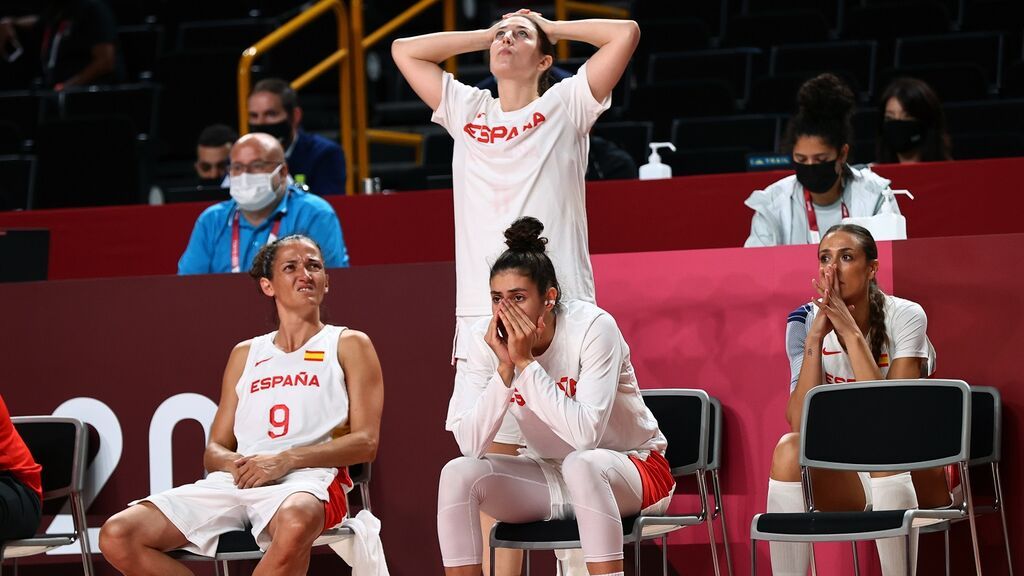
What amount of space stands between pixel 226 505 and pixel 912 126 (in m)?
3.40

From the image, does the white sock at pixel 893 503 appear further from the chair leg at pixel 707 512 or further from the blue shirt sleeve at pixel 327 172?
the blue shirt sleeve at pixel 327 172

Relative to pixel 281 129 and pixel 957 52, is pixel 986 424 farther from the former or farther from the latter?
pixel 957 52

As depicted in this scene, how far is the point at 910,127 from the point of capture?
6.17 m

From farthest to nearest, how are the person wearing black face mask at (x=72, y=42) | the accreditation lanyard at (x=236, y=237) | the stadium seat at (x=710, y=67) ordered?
1. the person wearing black face mask at (x=72, y=42)
2. the stadium seat at (x=710, y=67)
3. the accreditation lanyard at (x=236, y=237)

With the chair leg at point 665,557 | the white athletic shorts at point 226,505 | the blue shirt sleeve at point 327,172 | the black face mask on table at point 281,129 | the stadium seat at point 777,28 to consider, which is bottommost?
the chair leg at point 665,557

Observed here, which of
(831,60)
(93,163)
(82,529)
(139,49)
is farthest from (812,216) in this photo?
(139,49)

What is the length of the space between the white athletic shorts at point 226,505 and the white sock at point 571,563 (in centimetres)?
74

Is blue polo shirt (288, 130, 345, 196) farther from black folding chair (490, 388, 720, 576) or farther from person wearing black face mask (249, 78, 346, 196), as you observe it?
black folding chair (490, 388, 720, 576)

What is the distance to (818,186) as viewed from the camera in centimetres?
519

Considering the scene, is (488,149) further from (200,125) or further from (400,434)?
(200,125)

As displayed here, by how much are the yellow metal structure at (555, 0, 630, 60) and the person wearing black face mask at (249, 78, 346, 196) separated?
2.22m

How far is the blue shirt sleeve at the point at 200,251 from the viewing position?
18.6 feet

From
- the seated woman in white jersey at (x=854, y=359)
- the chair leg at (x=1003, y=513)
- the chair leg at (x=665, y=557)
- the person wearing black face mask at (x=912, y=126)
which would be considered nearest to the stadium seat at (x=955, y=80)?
the person wearing black face mask at (x=912, y=126)

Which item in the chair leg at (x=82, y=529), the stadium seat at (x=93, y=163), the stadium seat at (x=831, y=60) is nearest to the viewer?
the chair leg at (x=82, y=529)
